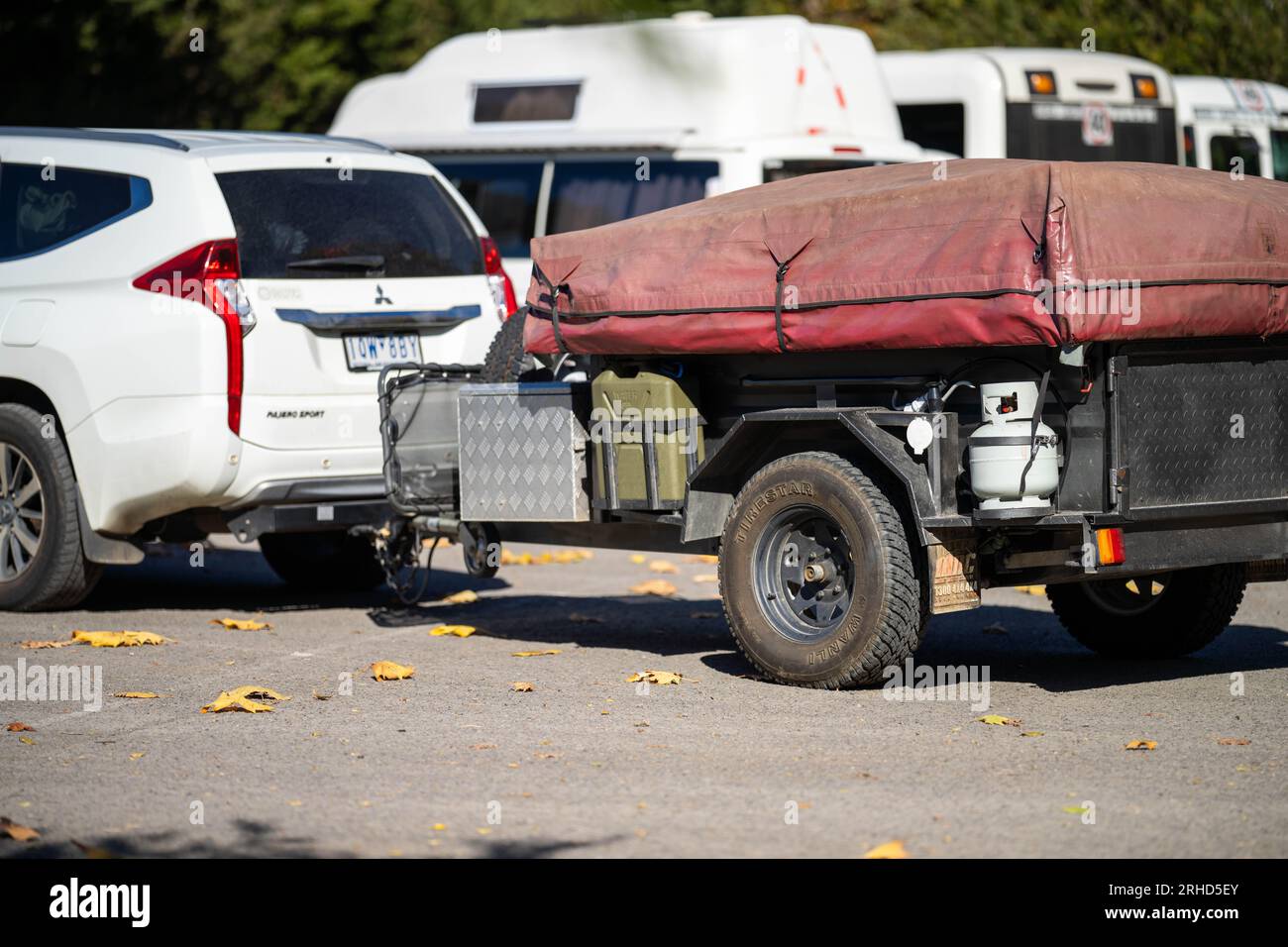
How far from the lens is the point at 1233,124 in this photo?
18.3 metres

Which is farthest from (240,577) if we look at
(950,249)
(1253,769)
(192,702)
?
(1253,769)

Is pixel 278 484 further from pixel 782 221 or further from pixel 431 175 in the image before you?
pixel 782 221

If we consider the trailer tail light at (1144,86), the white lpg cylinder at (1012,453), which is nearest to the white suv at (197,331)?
the white lpg cylinder at (1012,453)

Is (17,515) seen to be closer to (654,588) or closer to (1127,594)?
(654,588)

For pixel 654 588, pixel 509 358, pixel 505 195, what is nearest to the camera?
pixel 509 358

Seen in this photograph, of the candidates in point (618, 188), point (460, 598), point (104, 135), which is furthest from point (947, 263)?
point (618, 188)

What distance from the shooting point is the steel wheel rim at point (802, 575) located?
716 cm

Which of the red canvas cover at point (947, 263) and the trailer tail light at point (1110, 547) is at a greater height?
the red canvas cover at point (947, 263)

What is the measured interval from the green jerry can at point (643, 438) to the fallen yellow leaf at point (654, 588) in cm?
248

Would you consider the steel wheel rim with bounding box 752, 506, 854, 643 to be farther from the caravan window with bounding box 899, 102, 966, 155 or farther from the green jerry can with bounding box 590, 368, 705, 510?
the caravan window with bounding box 899, 102, 966, 155

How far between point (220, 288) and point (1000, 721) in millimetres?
3933

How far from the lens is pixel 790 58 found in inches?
543

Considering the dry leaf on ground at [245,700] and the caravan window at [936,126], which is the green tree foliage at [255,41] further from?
the dry leaf on ground at [245,700]
